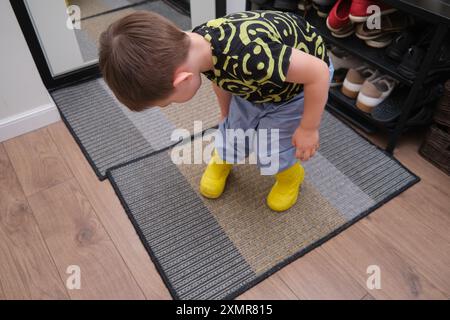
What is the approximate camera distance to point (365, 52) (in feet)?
3.70

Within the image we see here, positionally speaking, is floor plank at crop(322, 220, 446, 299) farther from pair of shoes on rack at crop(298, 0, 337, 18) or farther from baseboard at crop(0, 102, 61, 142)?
baseboard at crop(0, 102, 61, 142)

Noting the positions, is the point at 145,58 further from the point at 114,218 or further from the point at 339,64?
the point at 339,64

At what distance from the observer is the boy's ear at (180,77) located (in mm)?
624

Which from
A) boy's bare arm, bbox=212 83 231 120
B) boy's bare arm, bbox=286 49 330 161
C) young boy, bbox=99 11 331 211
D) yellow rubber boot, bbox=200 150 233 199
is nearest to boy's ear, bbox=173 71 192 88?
young boy, bbox=99 11 331 211

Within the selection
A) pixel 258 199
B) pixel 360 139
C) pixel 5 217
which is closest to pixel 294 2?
pixel 360 139

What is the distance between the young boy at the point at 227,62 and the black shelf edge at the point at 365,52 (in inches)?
13.5

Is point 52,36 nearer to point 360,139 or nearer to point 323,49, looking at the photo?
point 323,49

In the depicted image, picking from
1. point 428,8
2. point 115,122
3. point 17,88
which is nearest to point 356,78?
point 428,8

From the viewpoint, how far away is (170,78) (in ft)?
2.06

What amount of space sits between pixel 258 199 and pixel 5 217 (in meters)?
0.71

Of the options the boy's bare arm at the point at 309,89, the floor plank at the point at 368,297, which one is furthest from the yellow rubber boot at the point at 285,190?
the floor plank at the point at 368,297

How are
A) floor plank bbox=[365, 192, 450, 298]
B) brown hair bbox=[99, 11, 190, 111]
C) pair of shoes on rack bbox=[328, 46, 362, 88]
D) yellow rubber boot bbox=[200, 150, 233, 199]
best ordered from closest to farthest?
brown hair bbox=[99, 11, 190, 111]
floor plank bbox=[365, 192, 450, 298]
yellow rubber boot bbox=[200, 150, 233, 199]
pair of shoes on rack bbox=[328, 46, 362, 88]

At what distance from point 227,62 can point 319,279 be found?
56 cm

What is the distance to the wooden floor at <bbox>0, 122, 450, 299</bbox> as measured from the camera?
0.88 m
